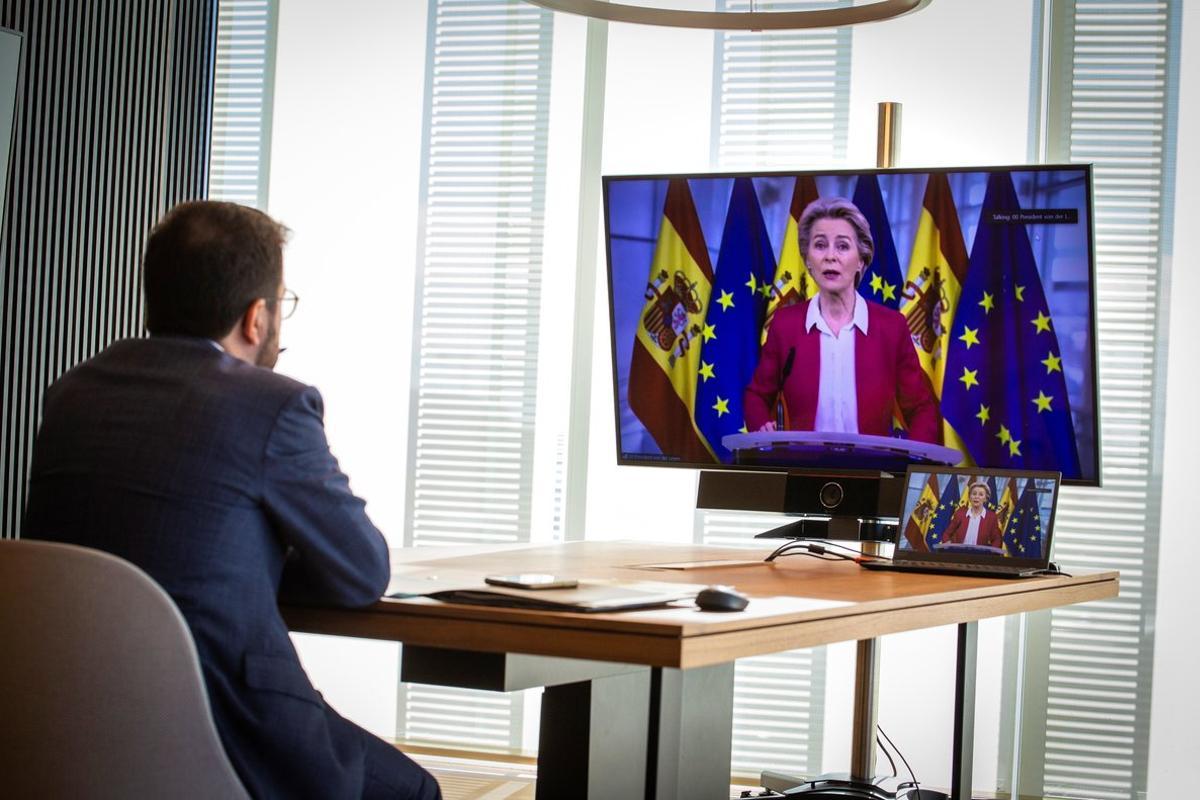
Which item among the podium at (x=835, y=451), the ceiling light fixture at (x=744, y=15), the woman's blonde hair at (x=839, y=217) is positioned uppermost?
the ceiling light fixture at (x=744, y=15)

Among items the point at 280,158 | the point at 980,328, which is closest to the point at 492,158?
the point at 280,158

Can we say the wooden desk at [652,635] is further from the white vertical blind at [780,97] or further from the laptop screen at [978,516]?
the white vertical blind at [780,97]

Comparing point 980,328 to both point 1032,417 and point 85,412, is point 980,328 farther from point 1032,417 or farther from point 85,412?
point 85,412

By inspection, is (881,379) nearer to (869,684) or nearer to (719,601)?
(869,684)

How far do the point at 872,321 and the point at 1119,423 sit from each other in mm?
1277

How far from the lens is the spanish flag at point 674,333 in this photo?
3406 mm

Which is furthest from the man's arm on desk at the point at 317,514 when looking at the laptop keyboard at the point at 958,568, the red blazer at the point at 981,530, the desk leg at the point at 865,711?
the desk leg at the point at 865,711

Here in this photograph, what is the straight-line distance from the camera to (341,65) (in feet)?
15.6

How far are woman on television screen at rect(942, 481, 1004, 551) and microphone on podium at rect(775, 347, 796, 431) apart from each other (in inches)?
23.3

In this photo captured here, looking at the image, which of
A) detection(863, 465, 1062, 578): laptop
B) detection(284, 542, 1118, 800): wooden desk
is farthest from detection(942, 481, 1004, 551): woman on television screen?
detection(284, 542, 1118, 800): wooden desk

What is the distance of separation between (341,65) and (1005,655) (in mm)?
2872

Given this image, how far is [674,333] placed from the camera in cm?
344

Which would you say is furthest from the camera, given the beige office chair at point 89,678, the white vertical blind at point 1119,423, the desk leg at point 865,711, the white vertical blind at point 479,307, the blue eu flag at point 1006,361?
the white vertical blind at point 479,307

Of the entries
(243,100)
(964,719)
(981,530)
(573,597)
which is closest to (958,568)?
(981,530)
